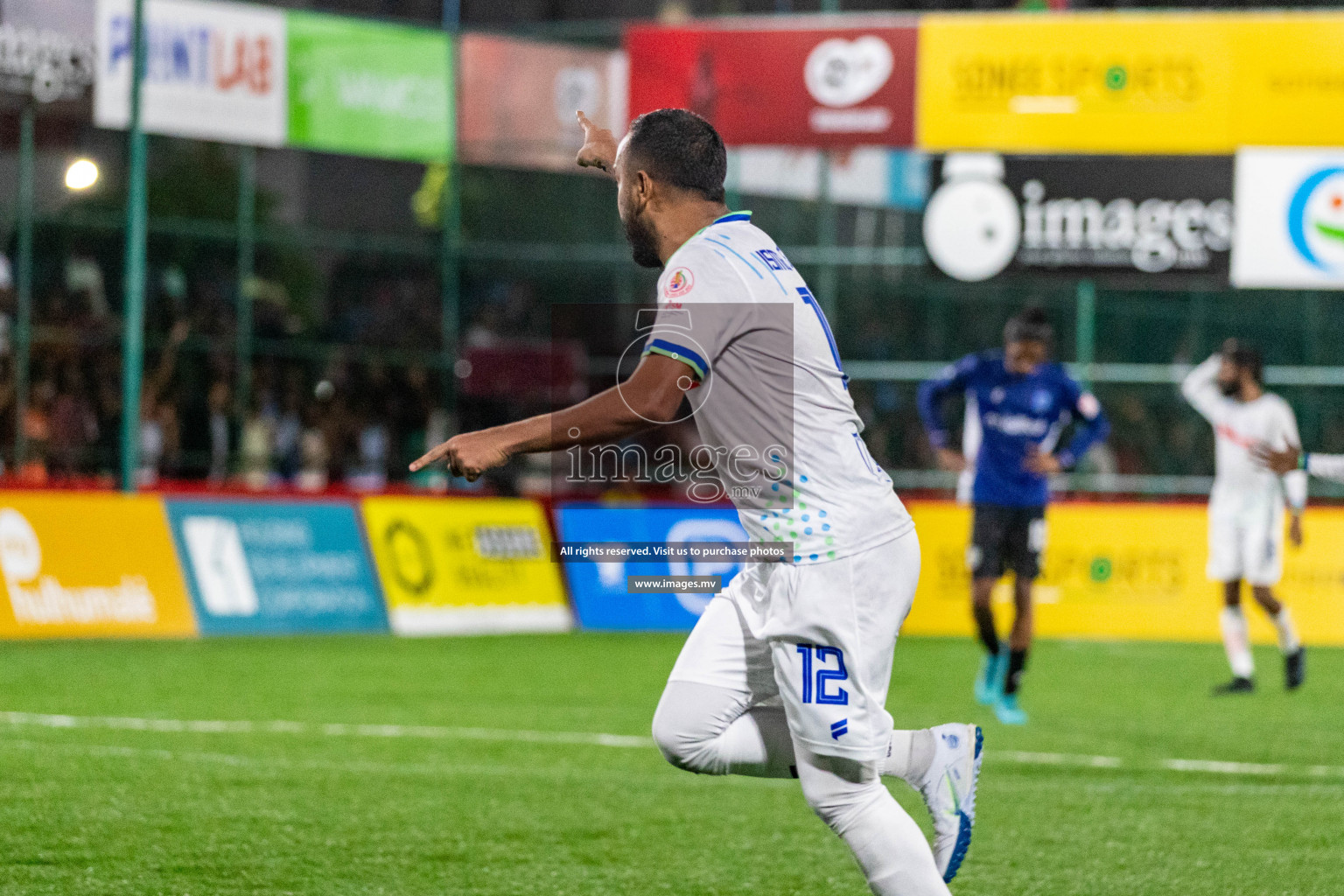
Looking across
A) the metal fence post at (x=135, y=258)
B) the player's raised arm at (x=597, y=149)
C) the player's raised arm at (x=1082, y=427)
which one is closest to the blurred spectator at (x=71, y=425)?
the metal fence post at (x=135, y=258)

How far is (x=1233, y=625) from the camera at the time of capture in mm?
13391

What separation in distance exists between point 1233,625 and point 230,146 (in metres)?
19.7

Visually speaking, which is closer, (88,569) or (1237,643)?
(1237,643)

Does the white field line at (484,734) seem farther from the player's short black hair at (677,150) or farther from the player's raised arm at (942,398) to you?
the player's short black hair at (677,150)

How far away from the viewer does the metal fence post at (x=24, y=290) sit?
23.1 metres

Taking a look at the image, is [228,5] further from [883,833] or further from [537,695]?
[883,833]

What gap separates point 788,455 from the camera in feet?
14.8

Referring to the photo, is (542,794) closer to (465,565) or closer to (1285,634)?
(1285,634)

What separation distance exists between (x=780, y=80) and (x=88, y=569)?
9624 mm

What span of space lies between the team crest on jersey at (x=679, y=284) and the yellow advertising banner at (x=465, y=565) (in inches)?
488

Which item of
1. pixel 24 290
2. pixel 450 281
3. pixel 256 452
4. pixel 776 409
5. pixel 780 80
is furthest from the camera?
pixel 450 281

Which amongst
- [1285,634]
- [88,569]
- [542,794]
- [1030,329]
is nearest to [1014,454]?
[1030,329]
